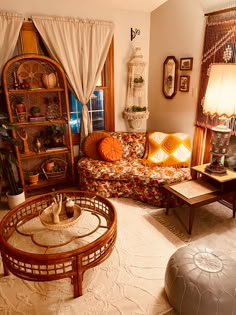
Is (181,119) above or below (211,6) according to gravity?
below

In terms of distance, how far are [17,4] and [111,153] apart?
216 cm

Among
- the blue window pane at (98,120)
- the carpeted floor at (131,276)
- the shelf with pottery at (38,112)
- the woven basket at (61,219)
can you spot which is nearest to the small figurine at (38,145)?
the shelf with pottery at (38,112)

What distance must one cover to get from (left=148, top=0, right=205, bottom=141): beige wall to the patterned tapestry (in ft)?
0.38

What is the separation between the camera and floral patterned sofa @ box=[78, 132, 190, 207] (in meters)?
2.92

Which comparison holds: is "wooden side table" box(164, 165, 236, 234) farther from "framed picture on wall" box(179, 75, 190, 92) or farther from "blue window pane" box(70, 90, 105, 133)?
"blue window pane" box(70, 90, 105, 133)

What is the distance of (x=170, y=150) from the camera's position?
3.22 metres

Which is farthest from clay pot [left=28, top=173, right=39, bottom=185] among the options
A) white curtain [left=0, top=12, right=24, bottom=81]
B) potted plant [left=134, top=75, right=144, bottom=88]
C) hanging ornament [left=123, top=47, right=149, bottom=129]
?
potted plant [left=134, top=75, right=144, bottom=88]

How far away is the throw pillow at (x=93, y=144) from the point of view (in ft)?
11.2

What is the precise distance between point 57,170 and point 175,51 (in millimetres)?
2418

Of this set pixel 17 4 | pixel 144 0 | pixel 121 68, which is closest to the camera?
pixel 17 4

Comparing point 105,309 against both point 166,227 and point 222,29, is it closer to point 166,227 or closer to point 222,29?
point 166,227

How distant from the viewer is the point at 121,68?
370 centimetres

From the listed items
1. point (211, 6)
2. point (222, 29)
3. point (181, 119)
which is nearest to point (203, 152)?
point (181, 119)

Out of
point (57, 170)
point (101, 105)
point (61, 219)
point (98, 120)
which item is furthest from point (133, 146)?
point (61, 219)
